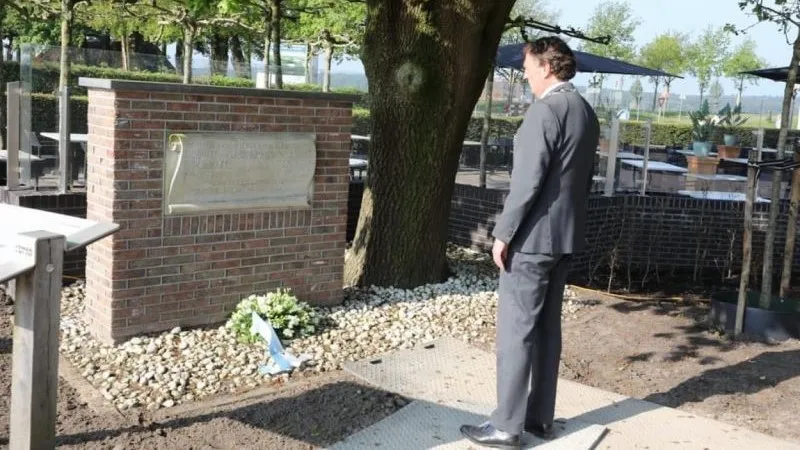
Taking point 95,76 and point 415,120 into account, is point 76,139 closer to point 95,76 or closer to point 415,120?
point 415,120

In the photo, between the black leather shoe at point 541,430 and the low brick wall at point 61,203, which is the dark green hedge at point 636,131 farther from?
the black leather shoe at point 541,430

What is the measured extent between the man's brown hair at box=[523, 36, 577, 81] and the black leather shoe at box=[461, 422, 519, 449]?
69.4 inches

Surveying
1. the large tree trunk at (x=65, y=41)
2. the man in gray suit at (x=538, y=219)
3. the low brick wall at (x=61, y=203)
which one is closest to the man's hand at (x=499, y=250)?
the man in gray suit at (x=538, y=219)

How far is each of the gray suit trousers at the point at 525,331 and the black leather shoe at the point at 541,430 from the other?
163mm

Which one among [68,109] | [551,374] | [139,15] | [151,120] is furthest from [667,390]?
[139,15]

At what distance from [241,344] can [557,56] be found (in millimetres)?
2954

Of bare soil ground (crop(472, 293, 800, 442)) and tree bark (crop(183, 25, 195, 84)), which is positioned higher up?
tree bark (crop(183, 25, 195, 84))

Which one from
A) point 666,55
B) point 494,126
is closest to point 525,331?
point 494,126

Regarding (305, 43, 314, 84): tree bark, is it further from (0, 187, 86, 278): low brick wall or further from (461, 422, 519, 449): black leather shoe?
(461, 422, 519, 449): black leather shoe

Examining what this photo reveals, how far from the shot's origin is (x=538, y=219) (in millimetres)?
4199

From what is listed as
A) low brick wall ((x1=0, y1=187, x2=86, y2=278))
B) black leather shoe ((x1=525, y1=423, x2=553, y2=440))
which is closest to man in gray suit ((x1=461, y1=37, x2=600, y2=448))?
black leather shoe ((x1=525, y1=423, x2=553, y2=440))

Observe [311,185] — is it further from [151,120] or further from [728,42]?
[728,42]

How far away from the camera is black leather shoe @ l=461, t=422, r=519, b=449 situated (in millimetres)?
4375

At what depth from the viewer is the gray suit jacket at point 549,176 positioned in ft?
13.5
